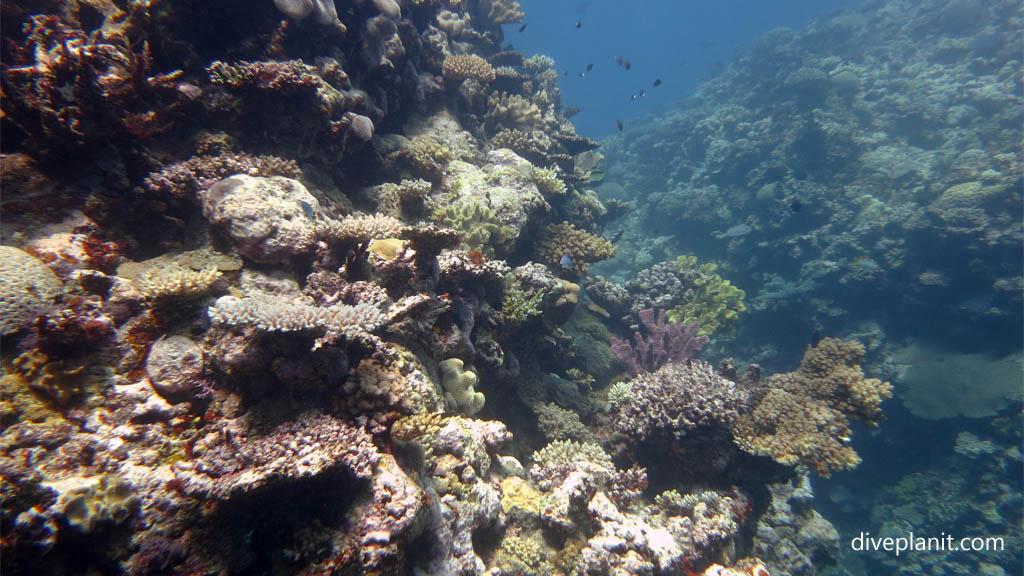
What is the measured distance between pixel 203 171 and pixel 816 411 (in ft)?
27.3

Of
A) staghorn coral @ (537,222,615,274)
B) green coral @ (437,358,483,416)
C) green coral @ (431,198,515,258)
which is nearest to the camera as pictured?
green coral @ (437,358,483,416)

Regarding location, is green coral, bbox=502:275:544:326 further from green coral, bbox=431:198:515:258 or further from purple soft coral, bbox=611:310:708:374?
purple soft coral, bbox=611:310:708:374

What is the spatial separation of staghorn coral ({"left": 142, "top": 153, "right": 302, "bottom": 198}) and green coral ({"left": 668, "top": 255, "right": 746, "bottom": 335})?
8.44 m

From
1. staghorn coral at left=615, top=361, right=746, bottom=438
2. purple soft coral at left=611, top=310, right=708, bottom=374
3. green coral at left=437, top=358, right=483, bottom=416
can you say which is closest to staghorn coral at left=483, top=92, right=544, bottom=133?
purple soft coral at left=611, top=310, right=708, bottom=374

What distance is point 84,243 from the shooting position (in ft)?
11.1

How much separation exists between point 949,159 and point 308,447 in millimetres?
22725

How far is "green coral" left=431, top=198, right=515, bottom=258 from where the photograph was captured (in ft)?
19.6

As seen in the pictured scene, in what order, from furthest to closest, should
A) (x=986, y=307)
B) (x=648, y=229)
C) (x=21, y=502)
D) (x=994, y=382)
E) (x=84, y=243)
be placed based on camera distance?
(x=648, y=229)
(x=986, y=307)
(x=994, y=382)
(x=84, y=243)
(x=21, y=502)

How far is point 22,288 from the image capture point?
8.58 ft

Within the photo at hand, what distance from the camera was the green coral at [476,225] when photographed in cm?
598

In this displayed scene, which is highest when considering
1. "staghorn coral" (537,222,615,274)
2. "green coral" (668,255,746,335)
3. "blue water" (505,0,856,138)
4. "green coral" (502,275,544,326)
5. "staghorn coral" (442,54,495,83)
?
"blue water" (505,0,856,138)

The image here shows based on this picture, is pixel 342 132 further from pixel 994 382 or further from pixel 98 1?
pixel 994 382

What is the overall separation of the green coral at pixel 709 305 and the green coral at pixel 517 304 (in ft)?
16.5

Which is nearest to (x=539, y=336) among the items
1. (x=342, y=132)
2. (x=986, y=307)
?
(x=342, y=132)
